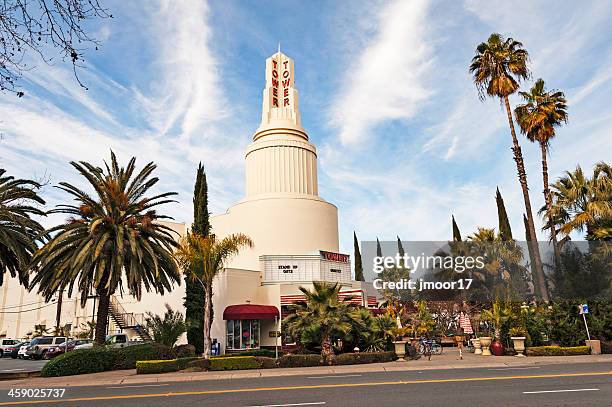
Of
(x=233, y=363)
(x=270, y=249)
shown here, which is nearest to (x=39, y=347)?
(x=270, y=249)

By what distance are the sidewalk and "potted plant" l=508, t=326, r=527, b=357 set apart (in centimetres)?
102

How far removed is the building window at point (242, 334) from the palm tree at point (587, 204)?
21.4 metres

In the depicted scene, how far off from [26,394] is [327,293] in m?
13.5

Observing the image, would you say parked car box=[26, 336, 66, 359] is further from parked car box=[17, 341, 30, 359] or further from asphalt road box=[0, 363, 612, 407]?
asphalt road box=[0, 363, 612, 407]

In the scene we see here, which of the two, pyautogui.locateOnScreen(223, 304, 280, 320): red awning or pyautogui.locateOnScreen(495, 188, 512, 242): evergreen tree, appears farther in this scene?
pyautogui.locateOnScreen(495, 188, 512, 242): evergreen tree

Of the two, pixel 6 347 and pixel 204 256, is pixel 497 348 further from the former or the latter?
pixel 6 347

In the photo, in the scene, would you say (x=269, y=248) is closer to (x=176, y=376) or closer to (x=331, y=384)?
(x=176, y=376)

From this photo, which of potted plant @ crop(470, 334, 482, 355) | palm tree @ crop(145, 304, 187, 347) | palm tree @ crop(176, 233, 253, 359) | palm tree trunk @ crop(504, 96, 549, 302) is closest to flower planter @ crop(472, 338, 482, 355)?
potted plant @ crop(470, 334, 482, 355)

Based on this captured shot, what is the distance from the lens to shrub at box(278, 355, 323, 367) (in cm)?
2253

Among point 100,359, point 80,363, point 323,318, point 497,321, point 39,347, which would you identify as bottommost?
point 80,363

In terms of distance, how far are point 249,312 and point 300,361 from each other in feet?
36.8

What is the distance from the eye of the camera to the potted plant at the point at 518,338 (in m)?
24.7

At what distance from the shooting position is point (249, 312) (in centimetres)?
3338

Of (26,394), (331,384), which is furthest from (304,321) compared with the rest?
(26,394)
